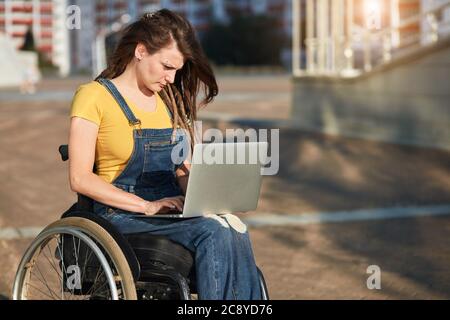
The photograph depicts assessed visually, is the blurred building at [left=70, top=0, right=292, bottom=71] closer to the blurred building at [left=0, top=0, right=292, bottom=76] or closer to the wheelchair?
→ the blurred building at [left=0, top=0, right=292, bottom=76]

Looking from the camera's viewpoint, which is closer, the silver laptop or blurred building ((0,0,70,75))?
the silver laptop

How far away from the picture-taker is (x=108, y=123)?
144 inches

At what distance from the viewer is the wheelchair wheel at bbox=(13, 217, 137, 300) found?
3352mm

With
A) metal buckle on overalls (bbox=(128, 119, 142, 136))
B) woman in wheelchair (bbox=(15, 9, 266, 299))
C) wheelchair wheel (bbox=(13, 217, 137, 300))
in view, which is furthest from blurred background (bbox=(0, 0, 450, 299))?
wheelchair wheel (bbox=(13, 217, 137, 300))

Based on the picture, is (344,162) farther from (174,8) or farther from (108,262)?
(174,8)

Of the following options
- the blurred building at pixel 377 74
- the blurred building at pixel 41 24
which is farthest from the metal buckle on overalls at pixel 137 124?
the blurred building at pixel 41 24

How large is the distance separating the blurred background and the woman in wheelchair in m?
0.98

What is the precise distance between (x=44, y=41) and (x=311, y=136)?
147294 mm

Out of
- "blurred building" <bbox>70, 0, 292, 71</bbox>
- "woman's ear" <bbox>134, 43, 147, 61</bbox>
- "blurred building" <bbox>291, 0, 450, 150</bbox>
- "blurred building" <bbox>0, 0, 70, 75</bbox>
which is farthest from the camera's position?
"blurred building" <bbox>0, 0, 70, 75</bbox>

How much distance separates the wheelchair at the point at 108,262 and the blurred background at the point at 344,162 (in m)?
1.34

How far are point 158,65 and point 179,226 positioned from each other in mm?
629

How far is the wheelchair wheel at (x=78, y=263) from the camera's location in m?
3.35

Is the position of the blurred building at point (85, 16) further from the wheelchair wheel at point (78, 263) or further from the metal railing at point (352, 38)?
the wheelchair wheel at point (78, 263)

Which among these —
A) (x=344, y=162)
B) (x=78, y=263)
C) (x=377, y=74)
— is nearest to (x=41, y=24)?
(x=377, y=74)
